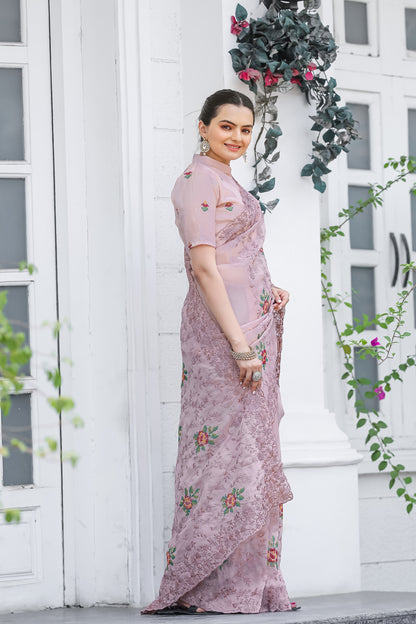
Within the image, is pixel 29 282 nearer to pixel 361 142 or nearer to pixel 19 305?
pixel 19 305

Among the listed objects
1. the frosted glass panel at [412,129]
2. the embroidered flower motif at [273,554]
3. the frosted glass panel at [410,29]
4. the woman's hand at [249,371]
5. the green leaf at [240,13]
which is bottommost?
the embroidered flower motif at [273,554]

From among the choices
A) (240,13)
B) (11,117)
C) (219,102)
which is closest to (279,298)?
(219,102)

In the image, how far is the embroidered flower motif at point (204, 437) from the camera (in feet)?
10.8

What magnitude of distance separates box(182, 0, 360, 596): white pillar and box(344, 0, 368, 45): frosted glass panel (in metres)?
0.81

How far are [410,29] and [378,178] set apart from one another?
0.66 m

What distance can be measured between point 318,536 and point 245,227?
1100 millimetres

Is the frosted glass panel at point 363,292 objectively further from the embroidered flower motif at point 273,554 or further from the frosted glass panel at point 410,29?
the embroidered flower motif at point 273,554

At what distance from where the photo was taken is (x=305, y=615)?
3.19m

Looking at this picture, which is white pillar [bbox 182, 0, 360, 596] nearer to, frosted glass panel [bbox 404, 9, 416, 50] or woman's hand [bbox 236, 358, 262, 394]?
woman's hand [bbox 236, 358, 262, 394]

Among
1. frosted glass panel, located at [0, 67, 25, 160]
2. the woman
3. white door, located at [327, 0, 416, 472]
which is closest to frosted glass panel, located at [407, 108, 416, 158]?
white door, located at [327, 0, 416, 472]

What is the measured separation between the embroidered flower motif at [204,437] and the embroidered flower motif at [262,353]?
0.24 metres

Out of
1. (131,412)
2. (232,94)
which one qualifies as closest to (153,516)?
(131,412)

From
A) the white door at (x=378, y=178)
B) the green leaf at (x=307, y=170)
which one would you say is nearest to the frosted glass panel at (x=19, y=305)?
the green leaf at (x=307, y=170)

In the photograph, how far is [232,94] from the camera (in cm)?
338
